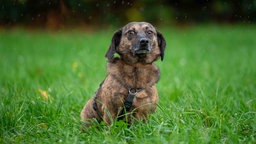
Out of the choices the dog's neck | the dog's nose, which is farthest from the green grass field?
the dog's nose

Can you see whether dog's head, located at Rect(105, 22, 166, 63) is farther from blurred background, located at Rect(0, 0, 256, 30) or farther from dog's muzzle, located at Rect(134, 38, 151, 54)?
blurred background, located at Rect(0, 0, 256, 30)

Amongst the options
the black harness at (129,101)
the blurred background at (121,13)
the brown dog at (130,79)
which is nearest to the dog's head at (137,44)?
the brown dog at (130,79)

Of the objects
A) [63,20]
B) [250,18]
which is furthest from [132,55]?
[250,18]

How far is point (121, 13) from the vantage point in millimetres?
17516

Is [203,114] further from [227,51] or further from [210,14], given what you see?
[210,14]

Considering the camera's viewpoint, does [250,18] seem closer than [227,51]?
No

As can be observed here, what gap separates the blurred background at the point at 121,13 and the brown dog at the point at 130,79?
8526 millimetres

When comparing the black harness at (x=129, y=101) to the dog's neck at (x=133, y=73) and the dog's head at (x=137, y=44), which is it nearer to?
the dog's neck at (x=133, y=73)

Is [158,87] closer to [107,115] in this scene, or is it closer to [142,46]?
[142,46]

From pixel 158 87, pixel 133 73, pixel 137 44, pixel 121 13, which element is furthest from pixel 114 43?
pixel 121 13

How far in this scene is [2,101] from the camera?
5.35 m

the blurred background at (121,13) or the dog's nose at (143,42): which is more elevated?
the dog's nose at (143,42)

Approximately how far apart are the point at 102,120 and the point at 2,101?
119 centimetres

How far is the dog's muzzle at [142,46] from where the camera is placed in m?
4.74
